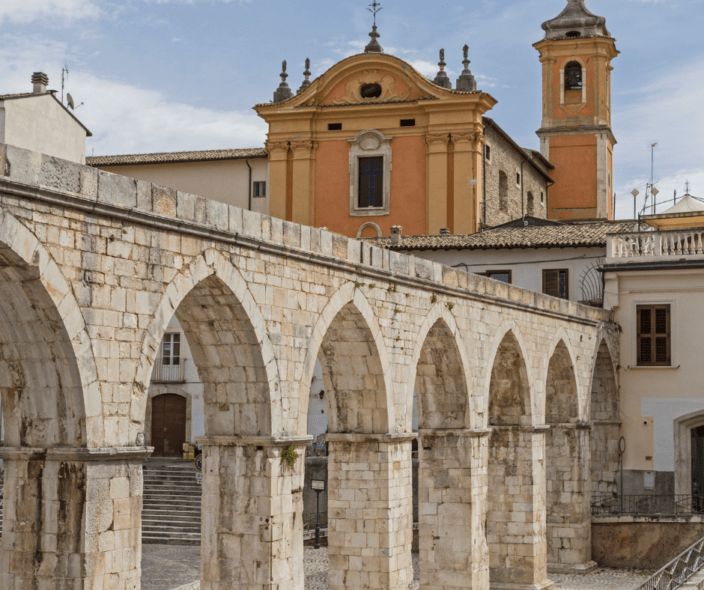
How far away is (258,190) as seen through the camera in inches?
1356

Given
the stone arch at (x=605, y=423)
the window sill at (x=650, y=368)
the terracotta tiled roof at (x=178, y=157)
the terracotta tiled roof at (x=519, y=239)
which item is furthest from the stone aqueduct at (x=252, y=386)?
the terracotta tiled roof at (x=178, y=157)

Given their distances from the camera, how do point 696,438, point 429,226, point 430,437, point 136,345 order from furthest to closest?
point 429,226
point 696,438
point 430,437
point 136,345

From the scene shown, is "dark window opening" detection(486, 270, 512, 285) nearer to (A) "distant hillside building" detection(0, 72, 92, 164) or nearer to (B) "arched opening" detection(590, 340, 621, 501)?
(B) "arched opening" detection(590, 340, 621, 501)

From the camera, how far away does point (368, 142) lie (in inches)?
1286

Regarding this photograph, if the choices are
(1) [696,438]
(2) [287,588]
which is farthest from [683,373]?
(2) [287,588]

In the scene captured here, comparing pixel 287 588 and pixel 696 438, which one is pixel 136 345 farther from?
pixel 696 438

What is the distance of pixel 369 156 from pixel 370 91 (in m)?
1.89

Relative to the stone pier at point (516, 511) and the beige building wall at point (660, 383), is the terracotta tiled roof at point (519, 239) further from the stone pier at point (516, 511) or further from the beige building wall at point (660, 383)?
the stone pier at point (516, 511)

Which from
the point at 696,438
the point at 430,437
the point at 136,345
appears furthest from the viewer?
the point at 696,438

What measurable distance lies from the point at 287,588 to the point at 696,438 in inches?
571

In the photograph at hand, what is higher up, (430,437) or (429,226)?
(429,226)

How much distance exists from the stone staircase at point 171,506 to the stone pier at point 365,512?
8.38 metres

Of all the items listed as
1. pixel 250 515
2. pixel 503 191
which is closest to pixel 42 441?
pixel 250 515

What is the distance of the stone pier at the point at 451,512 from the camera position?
666 inches
